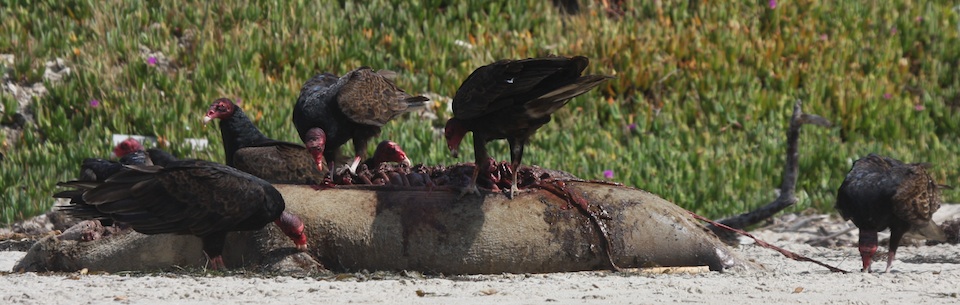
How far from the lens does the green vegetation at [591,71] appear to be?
36.2ft

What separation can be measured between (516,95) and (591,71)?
6.89 m

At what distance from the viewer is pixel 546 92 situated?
6324 millimetres

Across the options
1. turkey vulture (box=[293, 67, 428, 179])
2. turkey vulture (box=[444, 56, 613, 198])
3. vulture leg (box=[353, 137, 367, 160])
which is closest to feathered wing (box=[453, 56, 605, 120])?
turkey vulture (box=[444, 56, 613, 198])

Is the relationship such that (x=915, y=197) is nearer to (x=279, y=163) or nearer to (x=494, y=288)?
(x=494, y=288)

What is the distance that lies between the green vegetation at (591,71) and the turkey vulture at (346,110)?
2.07 metres

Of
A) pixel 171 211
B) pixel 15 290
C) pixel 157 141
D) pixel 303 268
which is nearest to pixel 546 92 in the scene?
pixel 303 268

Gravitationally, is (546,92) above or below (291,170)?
above

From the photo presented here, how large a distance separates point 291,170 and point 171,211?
1726 millimetres

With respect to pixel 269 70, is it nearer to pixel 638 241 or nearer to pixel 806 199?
pixel 806 199

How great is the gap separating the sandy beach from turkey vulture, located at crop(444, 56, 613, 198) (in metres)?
0.75

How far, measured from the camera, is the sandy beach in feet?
18.3

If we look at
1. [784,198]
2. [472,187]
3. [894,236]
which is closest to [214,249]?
[472,187]

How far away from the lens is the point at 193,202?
6422mm

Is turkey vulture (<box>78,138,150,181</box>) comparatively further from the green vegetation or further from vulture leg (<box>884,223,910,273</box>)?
vulture leg (<box>884,223,910,273</box>)
